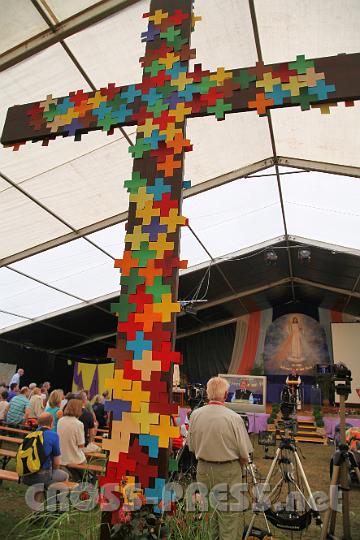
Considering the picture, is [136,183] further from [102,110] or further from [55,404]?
[55,404]

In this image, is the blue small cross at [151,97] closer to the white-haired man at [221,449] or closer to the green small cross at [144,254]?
the green small cross at [144,254]

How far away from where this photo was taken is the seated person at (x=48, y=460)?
10.0ft

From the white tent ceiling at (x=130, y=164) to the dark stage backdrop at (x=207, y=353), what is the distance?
693cm

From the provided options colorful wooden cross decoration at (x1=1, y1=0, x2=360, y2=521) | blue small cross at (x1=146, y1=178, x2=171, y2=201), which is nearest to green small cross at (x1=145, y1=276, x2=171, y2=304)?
colorful wooden cross decoration at (x1=1, y1=0, x2=360, y2=521)

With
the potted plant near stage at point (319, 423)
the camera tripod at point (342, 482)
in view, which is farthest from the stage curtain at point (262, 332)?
the camera tripod at point (342, 482)

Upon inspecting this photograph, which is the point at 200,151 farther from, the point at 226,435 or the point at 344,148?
the point at 226,435

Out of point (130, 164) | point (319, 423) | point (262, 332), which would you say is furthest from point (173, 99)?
point (262, 332)

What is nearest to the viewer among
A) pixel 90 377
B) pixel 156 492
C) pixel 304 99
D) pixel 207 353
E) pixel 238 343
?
pixel 156 492

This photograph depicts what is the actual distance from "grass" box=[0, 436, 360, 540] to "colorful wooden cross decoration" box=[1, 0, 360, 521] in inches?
4.3

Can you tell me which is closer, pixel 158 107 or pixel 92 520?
pixel 92 520

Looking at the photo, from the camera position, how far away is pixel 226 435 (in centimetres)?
222

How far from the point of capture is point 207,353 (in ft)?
52.1

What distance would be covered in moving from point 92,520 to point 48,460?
2294 mm

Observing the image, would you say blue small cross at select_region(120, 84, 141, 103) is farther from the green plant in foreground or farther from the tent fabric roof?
the tent fabric roof
